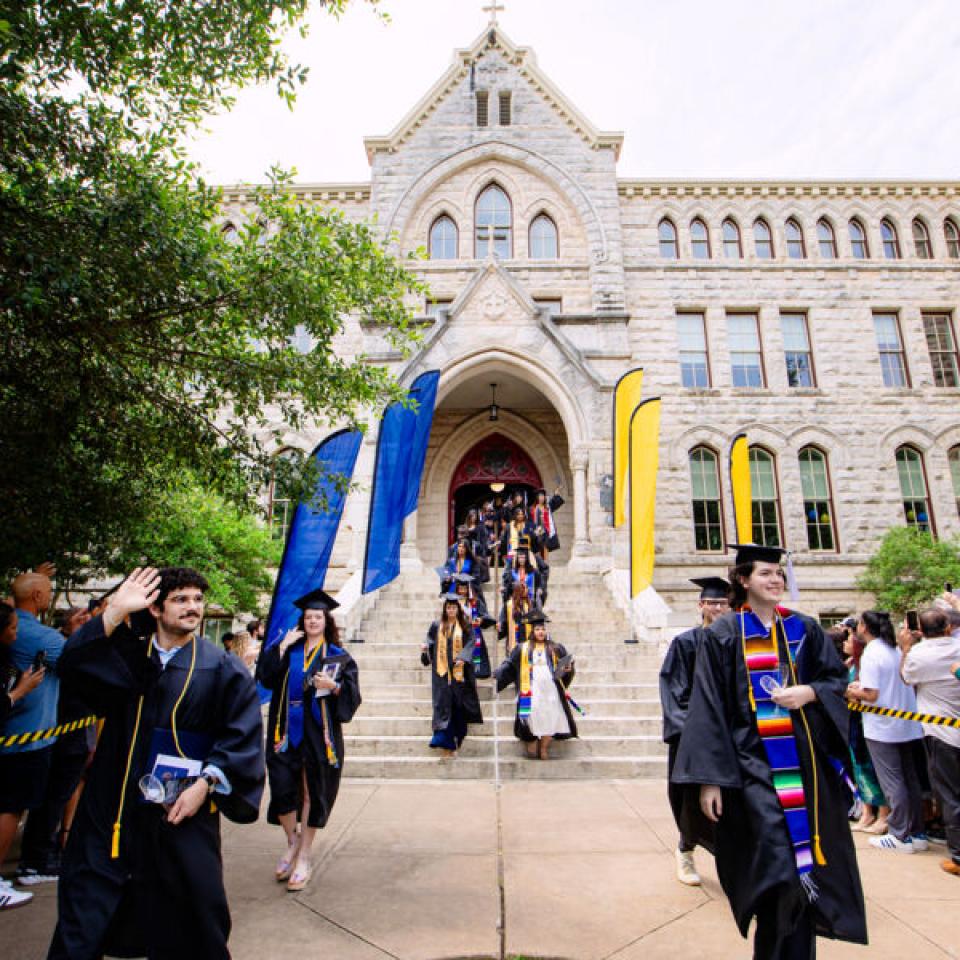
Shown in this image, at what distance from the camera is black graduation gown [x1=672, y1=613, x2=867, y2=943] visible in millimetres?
2816

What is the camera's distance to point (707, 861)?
4.92 meters

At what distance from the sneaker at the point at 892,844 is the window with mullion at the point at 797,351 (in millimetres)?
14834

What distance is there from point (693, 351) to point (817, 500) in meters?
5.50

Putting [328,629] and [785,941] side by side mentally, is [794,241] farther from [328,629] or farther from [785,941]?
[785,941]

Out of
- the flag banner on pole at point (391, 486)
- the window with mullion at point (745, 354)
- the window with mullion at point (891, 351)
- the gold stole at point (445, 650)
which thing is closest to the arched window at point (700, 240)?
the window with mullion at point (745, 354)

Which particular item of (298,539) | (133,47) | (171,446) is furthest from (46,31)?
(298,539)

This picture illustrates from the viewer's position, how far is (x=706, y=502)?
17.1m

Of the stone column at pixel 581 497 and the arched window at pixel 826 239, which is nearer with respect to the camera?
the stone column at pixel 581 497

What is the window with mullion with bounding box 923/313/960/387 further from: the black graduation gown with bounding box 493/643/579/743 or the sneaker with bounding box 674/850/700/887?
the sneaker with bounding box 674/850/700/887

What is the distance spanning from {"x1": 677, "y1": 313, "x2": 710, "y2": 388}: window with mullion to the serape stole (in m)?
15.5

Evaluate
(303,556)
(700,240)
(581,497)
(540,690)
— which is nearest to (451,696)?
(540,690)

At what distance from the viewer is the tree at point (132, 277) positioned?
4848 millimetres

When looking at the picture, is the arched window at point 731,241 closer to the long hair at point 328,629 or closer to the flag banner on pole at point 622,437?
the flag banner on pole at point 622,437

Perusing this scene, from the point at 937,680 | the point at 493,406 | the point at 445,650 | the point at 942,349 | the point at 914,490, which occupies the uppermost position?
the point at 942,349
